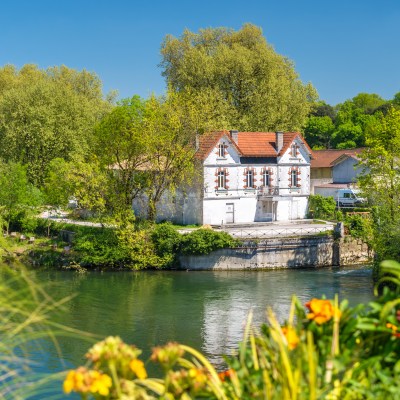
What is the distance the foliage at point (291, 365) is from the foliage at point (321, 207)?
144ft

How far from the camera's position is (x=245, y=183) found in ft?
152

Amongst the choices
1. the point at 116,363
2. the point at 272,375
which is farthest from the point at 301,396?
the point at 116,363

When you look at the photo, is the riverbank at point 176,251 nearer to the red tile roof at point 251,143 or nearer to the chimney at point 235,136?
the red tile roof at point 251,143

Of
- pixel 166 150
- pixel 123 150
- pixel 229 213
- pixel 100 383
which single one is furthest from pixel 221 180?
pixel 100 383

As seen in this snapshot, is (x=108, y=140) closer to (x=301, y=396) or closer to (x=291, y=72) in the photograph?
(x=291, y=72)

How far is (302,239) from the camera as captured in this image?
39531 mm

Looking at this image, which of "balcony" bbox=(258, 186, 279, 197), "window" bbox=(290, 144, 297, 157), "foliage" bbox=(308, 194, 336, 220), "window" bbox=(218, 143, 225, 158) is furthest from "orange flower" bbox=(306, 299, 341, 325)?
"window" bbox=(290, 144, 297, 157)

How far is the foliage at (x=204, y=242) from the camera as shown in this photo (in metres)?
38.1

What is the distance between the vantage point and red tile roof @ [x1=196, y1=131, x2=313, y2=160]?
4450 centimetres

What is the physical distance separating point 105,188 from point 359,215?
1538cm

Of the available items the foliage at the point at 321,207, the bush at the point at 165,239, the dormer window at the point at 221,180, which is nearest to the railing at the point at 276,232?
the dormer window at the point at 221,180

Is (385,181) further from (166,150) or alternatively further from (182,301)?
(166,150)

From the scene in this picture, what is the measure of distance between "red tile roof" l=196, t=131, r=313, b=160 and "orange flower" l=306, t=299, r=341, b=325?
3965cm

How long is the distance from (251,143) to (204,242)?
1161 cm
